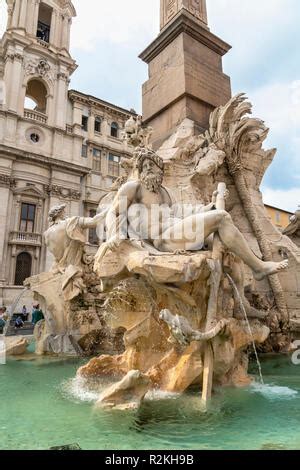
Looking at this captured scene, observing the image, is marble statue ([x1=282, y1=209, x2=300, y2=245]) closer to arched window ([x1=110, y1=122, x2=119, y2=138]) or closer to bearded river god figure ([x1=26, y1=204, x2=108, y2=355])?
bearded river god figure ([x1=26, y1=204, x2=108, y2=355])

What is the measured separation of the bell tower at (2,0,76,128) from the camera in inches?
950

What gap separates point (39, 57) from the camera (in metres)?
25.8

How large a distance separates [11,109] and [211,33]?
796 inches

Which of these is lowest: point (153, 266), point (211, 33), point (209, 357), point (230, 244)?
point (209, 357)

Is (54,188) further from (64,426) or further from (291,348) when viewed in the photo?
(64,426)

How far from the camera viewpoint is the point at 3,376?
14.6 feet

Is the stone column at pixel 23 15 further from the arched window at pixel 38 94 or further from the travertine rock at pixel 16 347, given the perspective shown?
the travertine rock at pixel 16 347

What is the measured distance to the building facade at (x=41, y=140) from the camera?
22391 millimetres

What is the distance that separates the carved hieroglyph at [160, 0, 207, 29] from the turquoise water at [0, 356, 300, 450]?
782 centimetres

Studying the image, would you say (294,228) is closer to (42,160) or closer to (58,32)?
(42,160)

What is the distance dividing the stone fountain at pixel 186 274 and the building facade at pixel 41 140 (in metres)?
17.2

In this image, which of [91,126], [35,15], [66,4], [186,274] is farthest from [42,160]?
[186,274]

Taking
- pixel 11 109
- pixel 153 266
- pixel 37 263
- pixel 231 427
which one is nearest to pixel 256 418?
pixel 231 427

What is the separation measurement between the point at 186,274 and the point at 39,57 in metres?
28.2
